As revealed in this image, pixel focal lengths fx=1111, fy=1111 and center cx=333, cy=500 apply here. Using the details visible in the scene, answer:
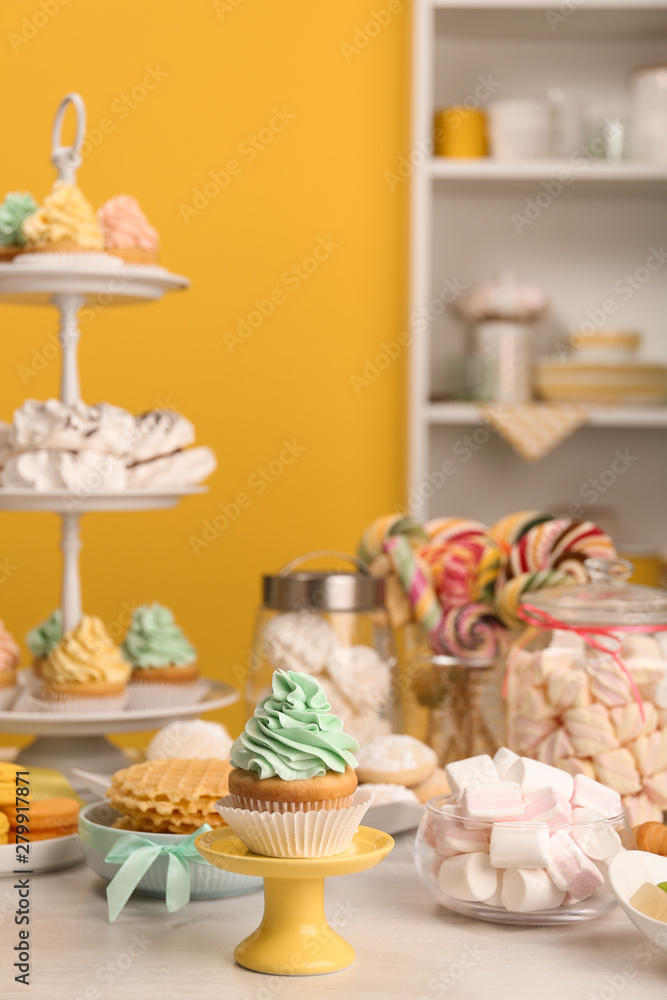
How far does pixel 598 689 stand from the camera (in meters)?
0.95

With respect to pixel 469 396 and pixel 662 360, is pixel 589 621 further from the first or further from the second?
pixel 662 360

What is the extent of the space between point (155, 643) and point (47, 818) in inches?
21.0

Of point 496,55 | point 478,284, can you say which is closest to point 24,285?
point 478,284

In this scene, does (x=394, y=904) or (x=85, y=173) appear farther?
(x=85, y=173)

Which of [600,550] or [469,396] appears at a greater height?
[469,396]

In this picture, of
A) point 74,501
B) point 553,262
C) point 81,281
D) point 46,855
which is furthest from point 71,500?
point 553,262

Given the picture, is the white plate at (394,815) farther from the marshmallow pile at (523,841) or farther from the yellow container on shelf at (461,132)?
the yellow container on shelf at (461,132)

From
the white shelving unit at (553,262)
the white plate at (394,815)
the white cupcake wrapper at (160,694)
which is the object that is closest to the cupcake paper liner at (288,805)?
the white plate at (394,815)

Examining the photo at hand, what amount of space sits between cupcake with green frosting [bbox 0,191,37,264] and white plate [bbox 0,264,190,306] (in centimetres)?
6

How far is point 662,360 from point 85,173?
134 centimetres

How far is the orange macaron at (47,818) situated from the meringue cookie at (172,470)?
50 centimetres

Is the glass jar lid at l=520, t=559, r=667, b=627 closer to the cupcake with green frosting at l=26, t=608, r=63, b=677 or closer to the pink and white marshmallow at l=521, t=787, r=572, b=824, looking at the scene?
the pink and white marshmallow at l=521, t=787, r=572, b=824

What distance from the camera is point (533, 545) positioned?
1.26 metres

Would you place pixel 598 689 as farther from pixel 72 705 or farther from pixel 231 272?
pixel 231 272
